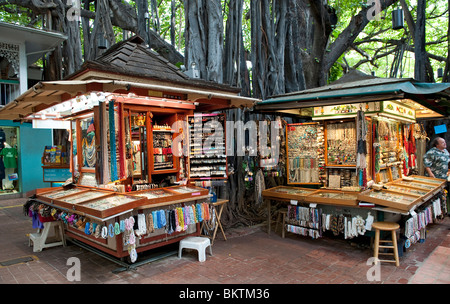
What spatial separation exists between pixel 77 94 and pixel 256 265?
335 centimetres

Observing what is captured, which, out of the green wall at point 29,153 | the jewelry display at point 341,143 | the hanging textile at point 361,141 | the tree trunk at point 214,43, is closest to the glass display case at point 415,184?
the jewelry display at point 341,143

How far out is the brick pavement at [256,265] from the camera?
3871 millimetres

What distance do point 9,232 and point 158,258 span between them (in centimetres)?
383

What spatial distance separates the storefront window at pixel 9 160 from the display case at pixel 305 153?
9.24 meters

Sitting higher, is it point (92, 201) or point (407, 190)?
point (92, 201)

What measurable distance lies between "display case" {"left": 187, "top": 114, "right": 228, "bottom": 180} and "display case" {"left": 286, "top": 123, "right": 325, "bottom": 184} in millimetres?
1446

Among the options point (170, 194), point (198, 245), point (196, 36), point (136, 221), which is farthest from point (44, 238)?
point (196, 36)

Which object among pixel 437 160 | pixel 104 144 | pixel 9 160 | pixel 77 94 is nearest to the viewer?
pixel 77 94

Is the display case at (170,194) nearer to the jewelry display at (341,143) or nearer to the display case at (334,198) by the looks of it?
the display case at (334,198)

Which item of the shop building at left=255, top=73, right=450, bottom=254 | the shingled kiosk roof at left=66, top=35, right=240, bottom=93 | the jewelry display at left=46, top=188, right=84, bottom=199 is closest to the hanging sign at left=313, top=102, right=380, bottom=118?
the shop building at left=255, top=73, right=450, bottom=254

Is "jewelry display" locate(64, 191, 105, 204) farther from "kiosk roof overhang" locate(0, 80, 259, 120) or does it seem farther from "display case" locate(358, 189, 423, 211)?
"display case" locate(358, 189, 423, 211)

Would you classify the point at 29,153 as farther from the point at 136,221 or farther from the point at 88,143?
the point at 136,221

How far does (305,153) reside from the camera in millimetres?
6105
